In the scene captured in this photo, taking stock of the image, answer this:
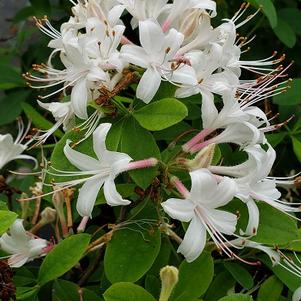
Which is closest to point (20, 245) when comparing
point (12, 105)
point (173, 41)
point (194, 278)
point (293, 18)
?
point (194, 278)

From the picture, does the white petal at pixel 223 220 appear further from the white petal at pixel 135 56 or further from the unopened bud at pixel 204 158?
the white petal at pixel 135 56

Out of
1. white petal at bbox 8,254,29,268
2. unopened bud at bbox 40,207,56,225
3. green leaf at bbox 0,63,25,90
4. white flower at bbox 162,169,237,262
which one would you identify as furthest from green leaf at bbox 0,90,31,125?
white flower at bbox 162,169,237,262

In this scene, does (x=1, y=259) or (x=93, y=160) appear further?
(x=1, y=259)

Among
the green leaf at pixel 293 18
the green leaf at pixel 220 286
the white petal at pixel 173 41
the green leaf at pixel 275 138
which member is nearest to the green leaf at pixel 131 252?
the green leaf at pixel 220 286

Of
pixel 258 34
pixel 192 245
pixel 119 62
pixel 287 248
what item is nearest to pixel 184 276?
pixel 192 245

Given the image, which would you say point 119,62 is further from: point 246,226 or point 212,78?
point 246,226

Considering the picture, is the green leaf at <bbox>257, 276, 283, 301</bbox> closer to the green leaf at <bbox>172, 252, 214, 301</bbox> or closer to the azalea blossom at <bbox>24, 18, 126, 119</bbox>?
the green leaf at <bbox>172, 252, 214, 301</bbox>
